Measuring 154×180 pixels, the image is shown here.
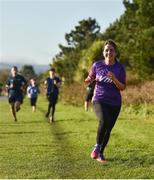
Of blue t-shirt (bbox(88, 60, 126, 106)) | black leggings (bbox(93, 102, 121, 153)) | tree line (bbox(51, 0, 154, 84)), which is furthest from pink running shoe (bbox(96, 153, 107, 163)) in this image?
tree line (bbox(51, 0, 154, 84))

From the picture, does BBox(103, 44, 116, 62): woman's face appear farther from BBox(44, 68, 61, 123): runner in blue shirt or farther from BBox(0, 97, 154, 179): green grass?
BBox(44, 68, 61, 123): runner in blue shirt

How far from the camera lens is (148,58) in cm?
2878

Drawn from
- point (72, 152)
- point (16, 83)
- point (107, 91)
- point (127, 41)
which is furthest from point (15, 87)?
point (127, 41)

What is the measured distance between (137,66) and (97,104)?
20878 millimetres

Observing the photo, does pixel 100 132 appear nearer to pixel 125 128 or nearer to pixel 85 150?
pixel 85 150

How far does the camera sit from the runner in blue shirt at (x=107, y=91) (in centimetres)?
961

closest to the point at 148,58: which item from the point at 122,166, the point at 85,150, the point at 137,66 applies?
the point at 137,66

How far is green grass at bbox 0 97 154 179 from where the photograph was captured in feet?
28.7

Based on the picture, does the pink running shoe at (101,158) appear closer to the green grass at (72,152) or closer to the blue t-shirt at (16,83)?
the green grass at (72,152)

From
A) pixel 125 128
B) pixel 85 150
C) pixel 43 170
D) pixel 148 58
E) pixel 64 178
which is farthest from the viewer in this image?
pixel 148 58

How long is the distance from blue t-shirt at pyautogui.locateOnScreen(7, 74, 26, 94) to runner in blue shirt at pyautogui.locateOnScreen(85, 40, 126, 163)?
9.63 meters

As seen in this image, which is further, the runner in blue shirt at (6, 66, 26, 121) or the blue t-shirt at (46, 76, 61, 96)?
the blue t-shirt at (46, 76, 61, 96)

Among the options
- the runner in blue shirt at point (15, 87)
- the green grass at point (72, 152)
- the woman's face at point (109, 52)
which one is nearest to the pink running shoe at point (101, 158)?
the green grass at point (72, 152)

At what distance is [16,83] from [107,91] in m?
9.92
